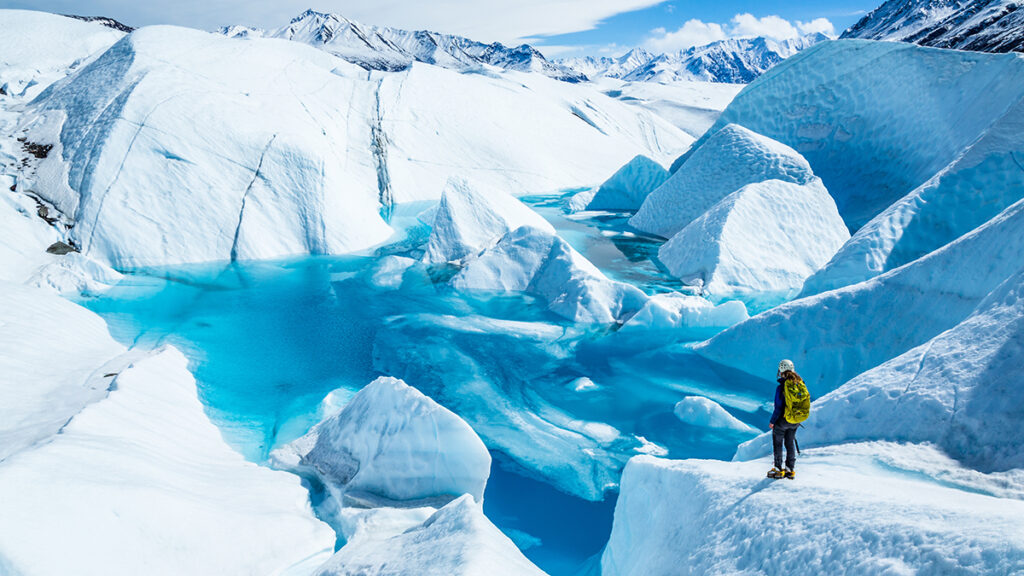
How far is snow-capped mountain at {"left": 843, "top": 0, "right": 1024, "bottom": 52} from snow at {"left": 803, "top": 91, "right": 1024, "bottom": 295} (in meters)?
27.9

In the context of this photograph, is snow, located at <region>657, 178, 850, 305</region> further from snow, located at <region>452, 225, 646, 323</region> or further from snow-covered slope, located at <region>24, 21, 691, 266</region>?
snow-covered slope, located at <region>24, 21, 691, 266</region>

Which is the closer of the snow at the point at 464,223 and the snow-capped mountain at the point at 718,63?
the snow at the point at 464,223

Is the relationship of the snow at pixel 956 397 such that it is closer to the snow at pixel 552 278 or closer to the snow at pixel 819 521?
the snow at pixel 819 521

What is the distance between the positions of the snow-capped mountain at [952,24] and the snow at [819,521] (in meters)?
33.7

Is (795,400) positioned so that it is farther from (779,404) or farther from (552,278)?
(552,278)

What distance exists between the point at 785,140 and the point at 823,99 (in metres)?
1.14

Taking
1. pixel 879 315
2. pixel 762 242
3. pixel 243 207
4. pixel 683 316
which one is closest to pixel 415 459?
pixel 879 315

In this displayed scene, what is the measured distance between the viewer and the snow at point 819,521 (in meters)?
1.90

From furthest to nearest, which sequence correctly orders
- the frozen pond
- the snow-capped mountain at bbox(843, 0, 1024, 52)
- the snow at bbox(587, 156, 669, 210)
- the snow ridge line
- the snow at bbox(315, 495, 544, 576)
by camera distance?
the snow-capped mountain at bbox(843, 0, 1024, 52) < the snow at bbox(587, 156, 669, 210) < the snow ridge line < the frozen pond < the snow at bbox(315, 495, 544, 576)

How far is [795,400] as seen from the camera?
108 inches

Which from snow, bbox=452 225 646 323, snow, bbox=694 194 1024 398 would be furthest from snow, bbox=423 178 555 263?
snow, bbox=694 194 1024 398

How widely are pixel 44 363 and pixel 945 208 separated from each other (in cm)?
952

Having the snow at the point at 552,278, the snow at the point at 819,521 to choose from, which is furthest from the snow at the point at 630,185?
the snow at the point at 819,521

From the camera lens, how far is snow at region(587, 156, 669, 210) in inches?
635
